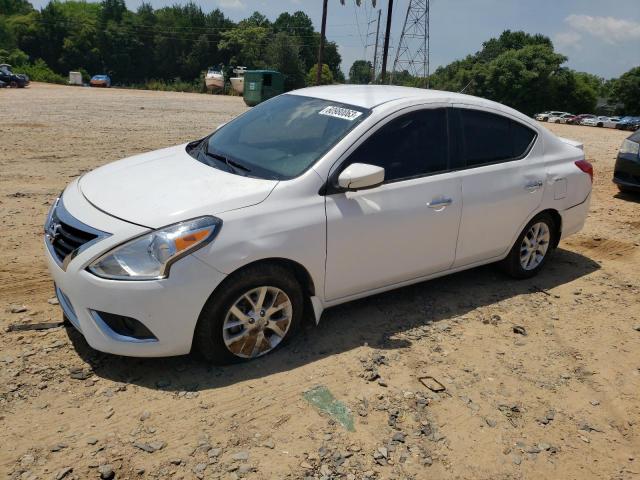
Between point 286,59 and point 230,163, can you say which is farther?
point 286,59

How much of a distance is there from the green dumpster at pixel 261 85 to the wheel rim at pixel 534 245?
88.0 ft

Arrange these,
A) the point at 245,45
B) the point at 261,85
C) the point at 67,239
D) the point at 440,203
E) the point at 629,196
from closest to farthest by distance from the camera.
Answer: the point at 67,239, the point at 440,203, the point at 629,196, the point at 261,85, the point at 245,45

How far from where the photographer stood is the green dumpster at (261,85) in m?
30.7

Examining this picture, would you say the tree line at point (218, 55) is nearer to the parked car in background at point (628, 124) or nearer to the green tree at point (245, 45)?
the green tree at point (245, 45)

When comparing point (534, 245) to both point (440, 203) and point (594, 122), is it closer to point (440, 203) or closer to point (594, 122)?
point (440, 203)

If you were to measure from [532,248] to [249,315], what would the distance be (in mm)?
3033

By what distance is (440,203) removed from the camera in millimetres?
4180

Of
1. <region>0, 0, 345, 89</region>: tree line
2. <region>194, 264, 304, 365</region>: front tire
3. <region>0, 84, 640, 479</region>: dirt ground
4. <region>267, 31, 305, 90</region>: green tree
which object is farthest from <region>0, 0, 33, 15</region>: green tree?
<region>194, 264, 304, 365</region>: front tire

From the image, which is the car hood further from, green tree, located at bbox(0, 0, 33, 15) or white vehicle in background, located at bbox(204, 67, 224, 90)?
green tree, located at bbox(0, 0, 33, 15)

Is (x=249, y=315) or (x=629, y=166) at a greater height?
(x=629, y=166)

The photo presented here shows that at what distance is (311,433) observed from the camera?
2.99 m

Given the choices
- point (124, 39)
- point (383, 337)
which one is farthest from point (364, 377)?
point (124, 39)

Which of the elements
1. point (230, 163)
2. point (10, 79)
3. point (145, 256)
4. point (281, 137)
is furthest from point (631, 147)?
point (10, 79)

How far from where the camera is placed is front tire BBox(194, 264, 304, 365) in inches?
129
